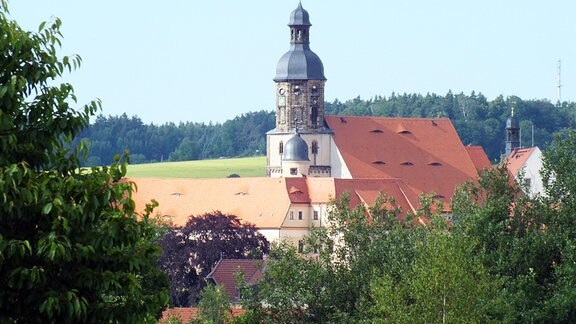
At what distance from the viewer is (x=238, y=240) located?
10131 centimetres

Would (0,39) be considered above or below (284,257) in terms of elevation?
above

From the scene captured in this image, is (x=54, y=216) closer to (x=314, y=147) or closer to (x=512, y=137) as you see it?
(x=314, y=147)

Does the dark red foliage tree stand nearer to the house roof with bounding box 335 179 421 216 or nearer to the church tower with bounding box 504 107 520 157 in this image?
the house roof with bounding box 335 179 421 216

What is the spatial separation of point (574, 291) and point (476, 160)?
287 ft

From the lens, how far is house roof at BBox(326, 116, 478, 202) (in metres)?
119

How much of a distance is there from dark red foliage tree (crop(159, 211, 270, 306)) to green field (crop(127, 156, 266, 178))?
61266 millimetres

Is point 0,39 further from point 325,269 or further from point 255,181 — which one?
point 255,181

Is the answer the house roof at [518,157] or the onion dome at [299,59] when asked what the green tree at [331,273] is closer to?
the onion dome at [299,59]

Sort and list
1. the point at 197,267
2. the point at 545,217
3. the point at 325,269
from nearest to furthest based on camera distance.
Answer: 1. the point at 325,269
2. the point at 545,217
3. the point at 197,267

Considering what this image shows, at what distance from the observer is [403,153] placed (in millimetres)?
122000

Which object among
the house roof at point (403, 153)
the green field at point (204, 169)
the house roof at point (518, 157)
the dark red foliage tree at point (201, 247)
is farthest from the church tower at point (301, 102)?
the green field at point (204, 169)

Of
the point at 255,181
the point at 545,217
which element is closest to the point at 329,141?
the point at 255,181

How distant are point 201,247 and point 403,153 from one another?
86.5 ft

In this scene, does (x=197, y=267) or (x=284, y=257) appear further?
(x=197, y=267)
